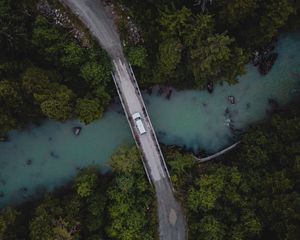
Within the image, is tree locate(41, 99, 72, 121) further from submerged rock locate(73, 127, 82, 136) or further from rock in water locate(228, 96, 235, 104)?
rock in water locate(228, 96, 235, 104)

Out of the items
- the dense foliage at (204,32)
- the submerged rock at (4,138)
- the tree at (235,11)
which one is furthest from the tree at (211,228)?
the submerged rock at (4,138)

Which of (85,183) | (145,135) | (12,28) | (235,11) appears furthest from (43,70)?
(235,11)

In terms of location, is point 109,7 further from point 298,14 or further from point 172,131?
point 298,14

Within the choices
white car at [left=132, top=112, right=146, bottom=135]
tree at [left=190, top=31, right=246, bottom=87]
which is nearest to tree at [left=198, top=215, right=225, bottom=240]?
white car at [left=132, top=112, right=146, bottom=135]

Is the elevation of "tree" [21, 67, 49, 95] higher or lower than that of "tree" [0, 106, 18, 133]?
higher

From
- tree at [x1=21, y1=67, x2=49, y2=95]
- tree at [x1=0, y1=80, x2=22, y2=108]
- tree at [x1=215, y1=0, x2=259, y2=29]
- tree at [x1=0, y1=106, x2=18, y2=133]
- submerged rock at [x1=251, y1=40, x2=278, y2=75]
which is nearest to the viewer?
tree at [x1=215, y1=0, x2=259, y2=29]
